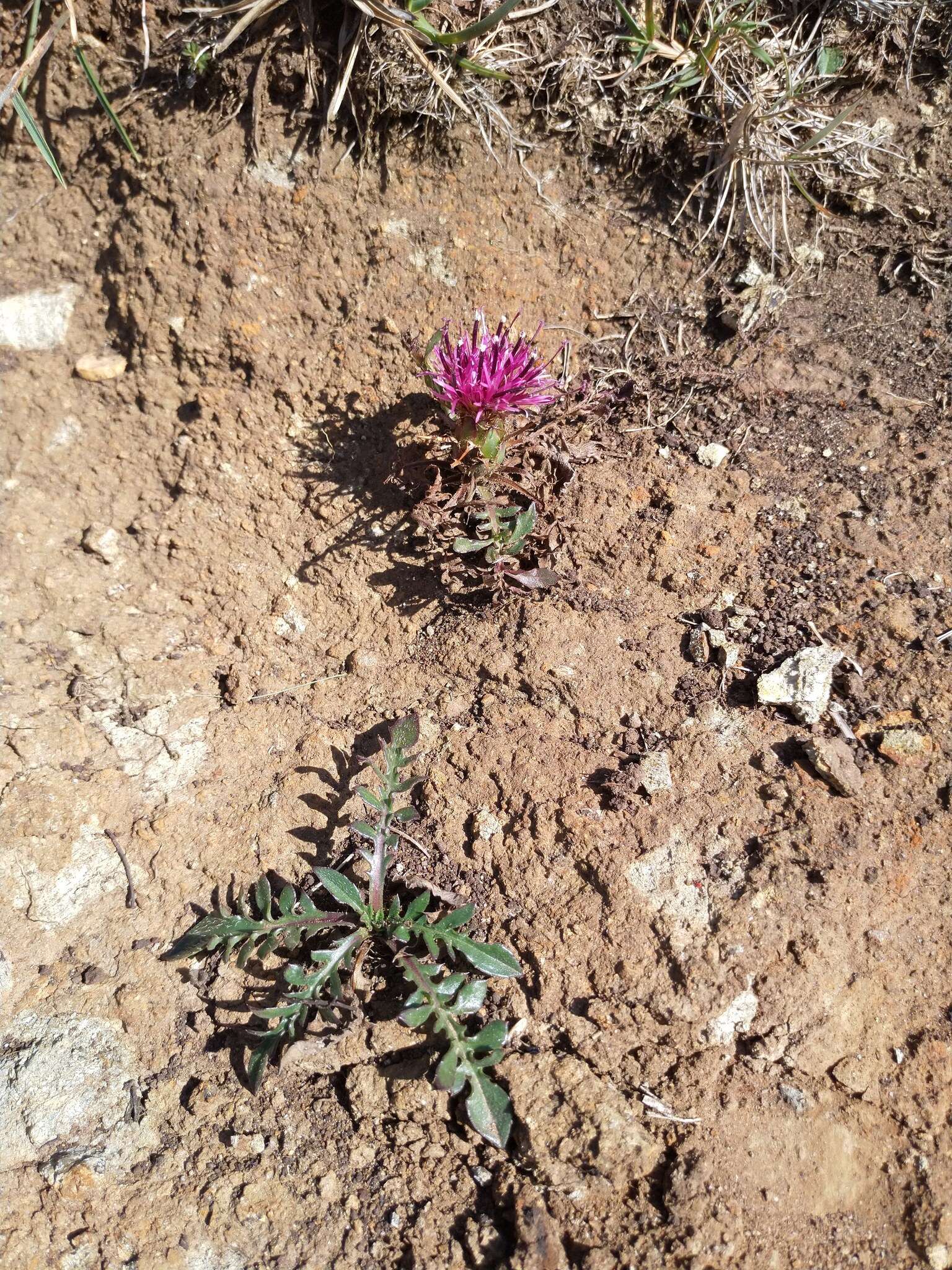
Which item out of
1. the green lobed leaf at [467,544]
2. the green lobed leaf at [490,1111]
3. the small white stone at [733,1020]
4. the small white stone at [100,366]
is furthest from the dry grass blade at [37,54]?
the small white stone at [733,1020]

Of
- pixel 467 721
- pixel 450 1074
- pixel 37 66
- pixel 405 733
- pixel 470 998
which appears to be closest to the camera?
pixel 450 1074

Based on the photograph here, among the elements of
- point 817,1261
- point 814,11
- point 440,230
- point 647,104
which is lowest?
point 817,1261

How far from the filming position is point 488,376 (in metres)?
2.50

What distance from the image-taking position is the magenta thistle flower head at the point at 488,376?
98.7 inches

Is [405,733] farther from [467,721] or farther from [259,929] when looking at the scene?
[259,929]

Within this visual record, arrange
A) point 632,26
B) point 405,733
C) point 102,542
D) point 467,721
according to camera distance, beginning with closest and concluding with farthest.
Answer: point 405,733, point 467,721, point 632,26, point 102,542

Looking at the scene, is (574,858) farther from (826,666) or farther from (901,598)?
(901,598)

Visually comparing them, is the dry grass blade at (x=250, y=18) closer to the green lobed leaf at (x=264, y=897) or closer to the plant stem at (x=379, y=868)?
the plant stem at (x=379, y=868)

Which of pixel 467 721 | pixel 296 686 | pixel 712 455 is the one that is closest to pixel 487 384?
pixel 712 455

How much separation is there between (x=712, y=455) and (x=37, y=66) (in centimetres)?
283

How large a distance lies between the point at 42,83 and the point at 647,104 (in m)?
2.23

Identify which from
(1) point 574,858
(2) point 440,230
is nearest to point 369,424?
(2) point 440,230

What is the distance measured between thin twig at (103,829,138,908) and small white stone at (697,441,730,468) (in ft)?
7.80

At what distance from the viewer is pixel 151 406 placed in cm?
307
